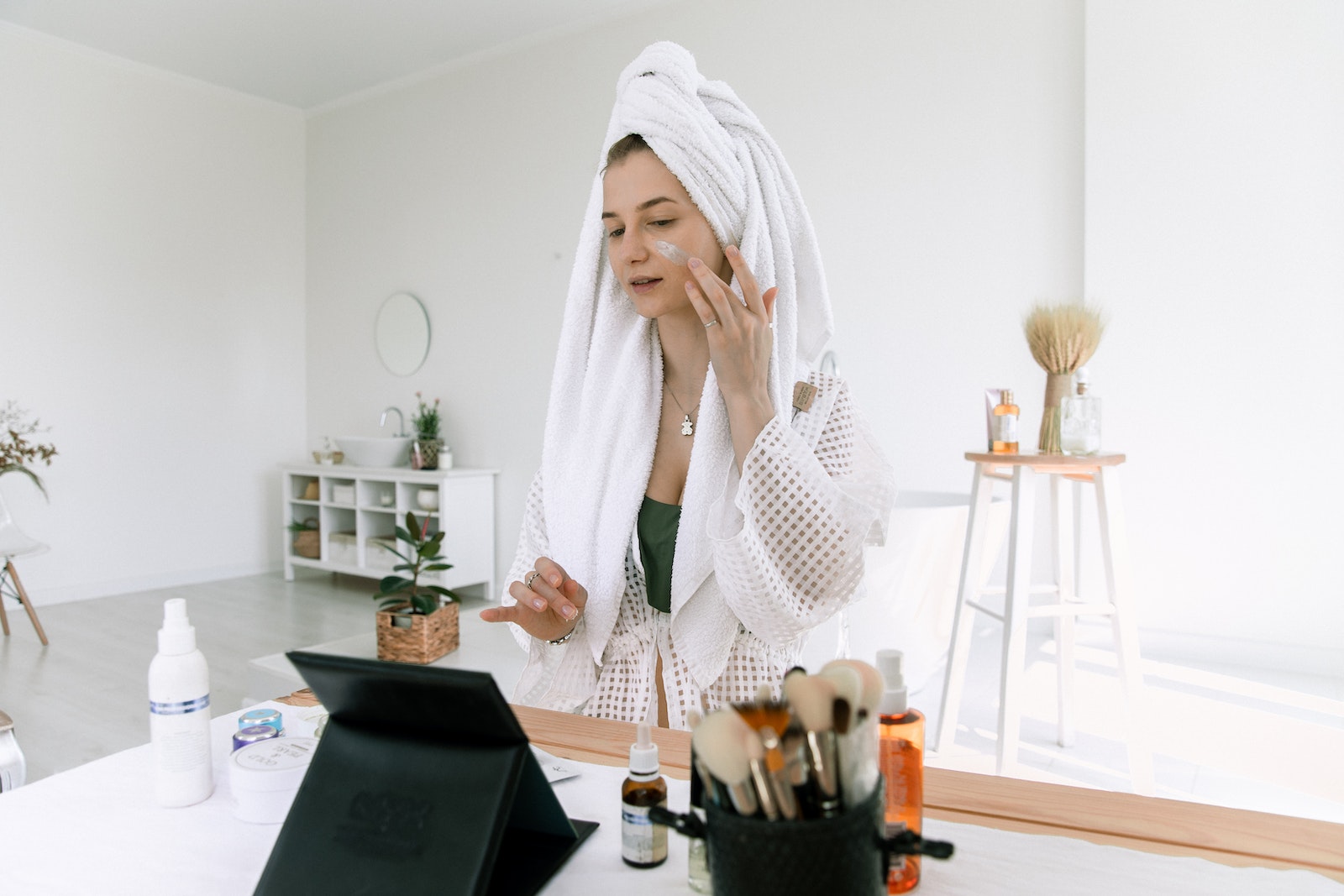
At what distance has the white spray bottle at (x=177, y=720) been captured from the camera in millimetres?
716

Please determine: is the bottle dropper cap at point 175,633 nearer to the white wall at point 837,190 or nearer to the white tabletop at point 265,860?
the white tabletop at point 265,860

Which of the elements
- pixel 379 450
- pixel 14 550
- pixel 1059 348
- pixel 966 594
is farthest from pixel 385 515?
pixel 1059 348

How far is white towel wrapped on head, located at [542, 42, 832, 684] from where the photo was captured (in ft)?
3.34

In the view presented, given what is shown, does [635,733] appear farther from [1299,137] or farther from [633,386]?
[1299,137]

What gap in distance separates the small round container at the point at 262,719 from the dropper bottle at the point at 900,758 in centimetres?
61

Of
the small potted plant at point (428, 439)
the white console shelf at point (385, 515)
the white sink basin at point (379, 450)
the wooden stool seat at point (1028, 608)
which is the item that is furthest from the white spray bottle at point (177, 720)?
the white sink basin at point (379, 450)

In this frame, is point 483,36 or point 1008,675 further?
point 483,36

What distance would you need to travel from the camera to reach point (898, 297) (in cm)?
351

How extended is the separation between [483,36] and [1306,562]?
451 centimetres

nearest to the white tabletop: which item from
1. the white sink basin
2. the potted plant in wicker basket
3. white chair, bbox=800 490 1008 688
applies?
white chair, bbox=800 490 1008 688

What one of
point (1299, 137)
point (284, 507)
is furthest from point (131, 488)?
point (1299, 137)

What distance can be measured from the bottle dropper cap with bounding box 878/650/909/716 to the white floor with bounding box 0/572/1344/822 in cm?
178

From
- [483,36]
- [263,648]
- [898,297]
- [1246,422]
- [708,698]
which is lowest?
[263,648]

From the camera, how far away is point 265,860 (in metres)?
0.64
